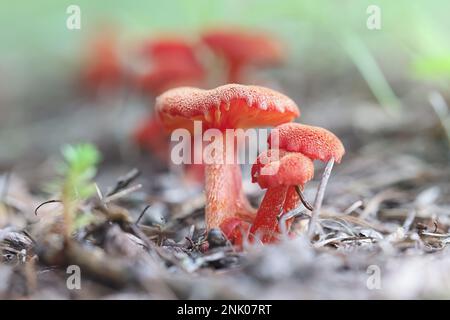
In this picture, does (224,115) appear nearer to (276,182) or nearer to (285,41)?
(276,182)

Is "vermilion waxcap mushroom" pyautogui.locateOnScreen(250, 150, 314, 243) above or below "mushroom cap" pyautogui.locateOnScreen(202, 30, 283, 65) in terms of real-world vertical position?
below

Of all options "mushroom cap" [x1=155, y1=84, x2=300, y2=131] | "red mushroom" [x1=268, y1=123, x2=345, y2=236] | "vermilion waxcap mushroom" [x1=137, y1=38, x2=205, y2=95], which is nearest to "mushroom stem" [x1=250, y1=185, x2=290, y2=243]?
"red mushroom" [x1=268, y1=123, x2=345, y2=236]

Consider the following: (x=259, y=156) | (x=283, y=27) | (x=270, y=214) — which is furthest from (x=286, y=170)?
(x=283, y=27)

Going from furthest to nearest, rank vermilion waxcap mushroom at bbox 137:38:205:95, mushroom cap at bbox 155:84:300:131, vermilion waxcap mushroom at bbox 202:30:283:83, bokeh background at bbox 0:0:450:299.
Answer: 1. vermilion waxcap mushroom at bbox 137:38:205:95
2. vermilion waxcap mushroom at bbox 202:30:283:83
3. mushroom cap at bbox 155:84:300:131
4. bokeh background at bbox 0:0:450:299

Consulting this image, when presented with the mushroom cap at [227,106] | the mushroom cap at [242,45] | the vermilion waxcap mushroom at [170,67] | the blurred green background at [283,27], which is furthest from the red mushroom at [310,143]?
the vermilion waxcap mushroom at [170,67]

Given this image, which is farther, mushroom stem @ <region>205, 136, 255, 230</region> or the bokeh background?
Result: mushroom stem @ <region>205, 136, 255, 230</region>

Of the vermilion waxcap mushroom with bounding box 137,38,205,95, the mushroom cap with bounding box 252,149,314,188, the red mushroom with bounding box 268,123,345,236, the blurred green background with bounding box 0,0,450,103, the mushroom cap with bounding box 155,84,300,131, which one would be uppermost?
the blurred green background with bounding box 0,0,450,103

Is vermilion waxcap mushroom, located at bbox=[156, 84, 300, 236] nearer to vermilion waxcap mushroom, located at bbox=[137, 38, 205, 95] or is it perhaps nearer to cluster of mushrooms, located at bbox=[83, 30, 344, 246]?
cluster of mushrooms, located at bbox=[83, 30, 344, 246]
